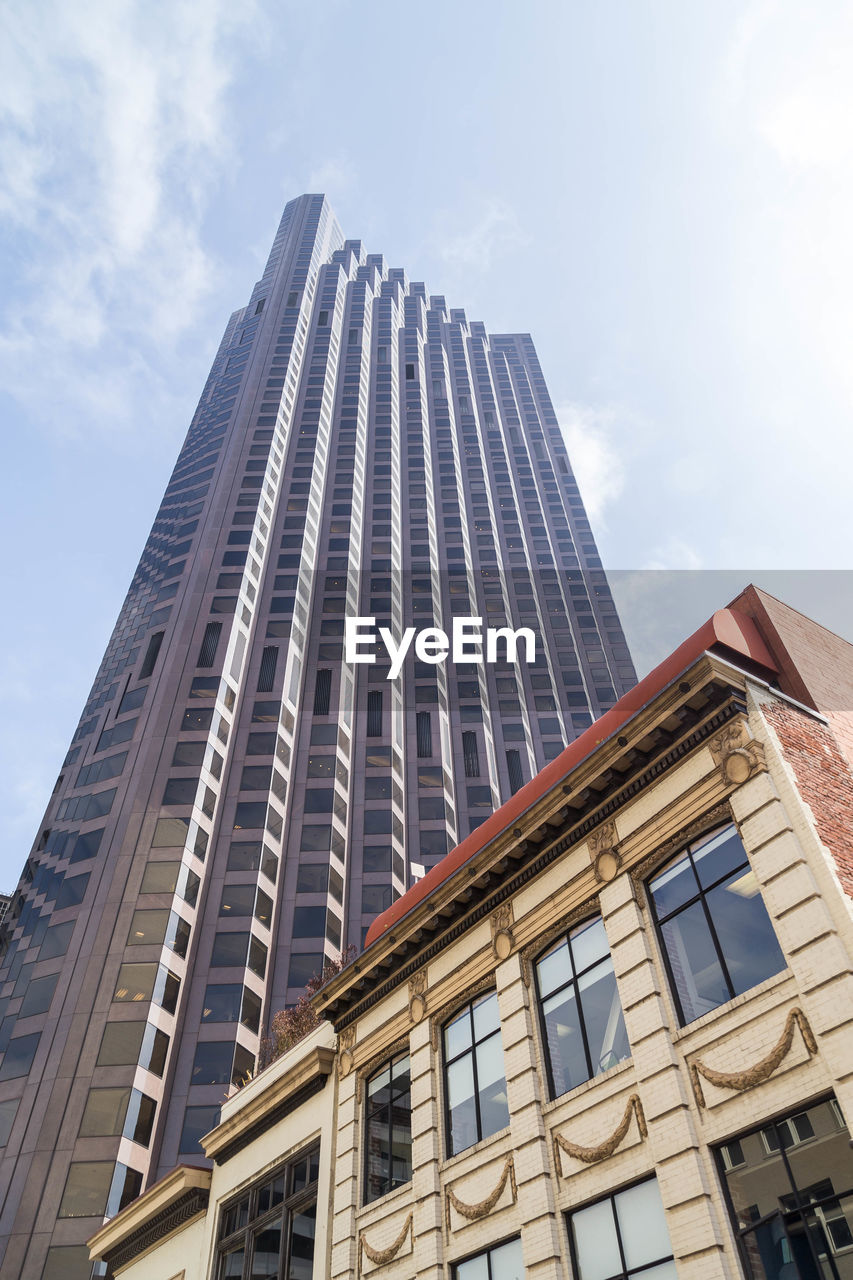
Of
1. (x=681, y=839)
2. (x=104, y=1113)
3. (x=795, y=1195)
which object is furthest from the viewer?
(x=104, y=1113)

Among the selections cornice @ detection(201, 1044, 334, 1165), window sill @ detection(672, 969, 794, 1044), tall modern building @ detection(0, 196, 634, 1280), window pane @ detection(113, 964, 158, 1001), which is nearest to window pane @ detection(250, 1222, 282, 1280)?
cornice @ detection(201, 1044, 334, 1165)

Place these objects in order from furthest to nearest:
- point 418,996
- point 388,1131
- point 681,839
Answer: point 418,996, point 388,1131, point 681,839

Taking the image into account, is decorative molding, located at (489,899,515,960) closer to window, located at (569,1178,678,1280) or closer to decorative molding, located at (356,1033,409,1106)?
decorative molding, located at (356,1033,409,1106)

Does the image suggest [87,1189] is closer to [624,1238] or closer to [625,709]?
[624,1238]

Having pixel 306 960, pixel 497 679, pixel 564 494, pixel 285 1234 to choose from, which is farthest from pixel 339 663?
pixel 285 1234

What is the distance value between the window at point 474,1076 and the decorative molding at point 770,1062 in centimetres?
518

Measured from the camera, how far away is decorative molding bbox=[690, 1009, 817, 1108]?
1188cm

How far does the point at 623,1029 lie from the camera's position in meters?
15.0

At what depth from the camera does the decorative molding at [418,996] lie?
19.7 m

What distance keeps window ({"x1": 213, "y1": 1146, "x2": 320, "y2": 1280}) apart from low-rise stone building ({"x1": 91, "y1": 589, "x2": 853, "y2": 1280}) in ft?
0.24

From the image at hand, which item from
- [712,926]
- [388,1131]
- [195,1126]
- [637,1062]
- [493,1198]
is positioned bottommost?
[493,1198]

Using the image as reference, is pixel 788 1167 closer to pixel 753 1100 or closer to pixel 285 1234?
pixel 753 1100

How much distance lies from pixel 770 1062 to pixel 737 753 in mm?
4533

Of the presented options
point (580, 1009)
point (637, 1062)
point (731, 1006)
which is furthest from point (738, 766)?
point (580, 1009)
